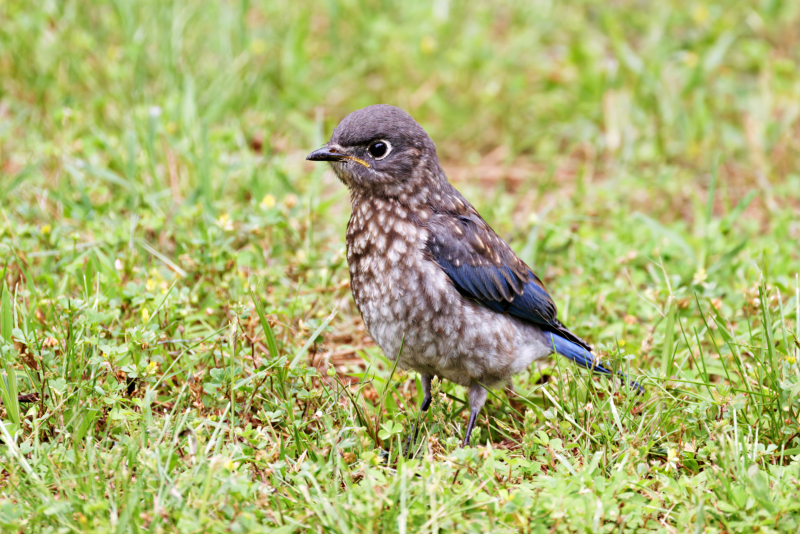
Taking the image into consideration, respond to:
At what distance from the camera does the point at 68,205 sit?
492 centimetres

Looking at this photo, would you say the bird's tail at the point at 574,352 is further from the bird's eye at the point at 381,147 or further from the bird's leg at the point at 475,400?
the bird's eye at the point at 381,147

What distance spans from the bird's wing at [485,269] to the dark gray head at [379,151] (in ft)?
0.89

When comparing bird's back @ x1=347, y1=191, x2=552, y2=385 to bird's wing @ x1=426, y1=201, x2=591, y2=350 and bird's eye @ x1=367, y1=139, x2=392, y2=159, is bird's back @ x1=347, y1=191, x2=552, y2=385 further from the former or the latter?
bird's eye @ x1=367, y1=139, x2=392, y2=159

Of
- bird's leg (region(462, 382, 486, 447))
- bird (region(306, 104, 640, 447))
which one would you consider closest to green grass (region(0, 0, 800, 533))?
bird's leg (region(462, 382, 486, 447))

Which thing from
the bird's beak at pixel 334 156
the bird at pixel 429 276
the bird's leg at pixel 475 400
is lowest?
the bird's leg at pixel 475 400

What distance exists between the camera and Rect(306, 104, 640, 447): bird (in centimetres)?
372

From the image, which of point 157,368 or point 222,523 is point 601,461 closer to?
point 222,523

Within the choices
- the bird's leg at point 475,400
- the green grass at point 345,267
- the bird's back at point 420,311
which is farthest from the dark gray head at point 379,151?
the bird's leg at point 475,400

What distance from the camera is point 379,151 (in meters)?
4.02

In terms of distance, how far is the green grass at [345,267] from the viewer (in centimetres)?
298

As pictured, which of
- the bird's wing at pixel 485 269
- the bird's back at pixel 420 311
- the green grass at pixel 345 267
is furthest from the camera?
the bird's wing at pixel 485 269

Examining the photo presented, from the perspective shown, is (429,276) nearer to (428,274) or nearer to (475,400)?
(428,274)

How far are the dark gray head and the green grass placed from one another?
629 millimetres

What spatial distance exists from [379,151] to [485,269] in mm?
770
